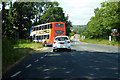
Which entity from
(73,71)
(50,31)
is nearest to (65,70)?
(73,71)

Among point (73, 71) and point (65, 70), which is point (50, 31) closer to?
point (65, 70)

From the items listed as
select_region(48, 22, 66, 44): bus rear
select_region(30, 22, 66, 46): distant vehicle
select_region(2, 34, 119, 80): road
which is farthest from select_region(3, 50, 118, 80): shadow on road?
select_region(30, 22, 66, 46): distant vehicle

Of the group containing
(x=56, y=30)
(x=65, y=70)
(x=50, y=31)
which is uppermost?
(x=56, y=30)

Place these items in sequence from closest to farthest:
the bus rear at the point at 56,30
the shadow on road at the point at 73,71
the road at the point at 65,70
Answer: the shadow on road at the point at 73,71 < the road at the point at 65,70 < the bus rear at the point at 56,30

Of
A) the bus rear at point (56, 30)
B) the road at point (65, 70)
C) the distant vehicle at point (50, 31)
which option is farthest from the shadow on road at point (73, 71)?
the distant vehicle at point (50, 31)

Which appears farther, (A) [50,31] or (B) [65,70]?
(A) [50,31]

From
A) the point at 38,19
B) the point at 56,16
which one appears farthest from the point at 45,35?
the point at 56,16

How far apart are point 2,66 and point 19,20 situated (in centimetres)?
4527

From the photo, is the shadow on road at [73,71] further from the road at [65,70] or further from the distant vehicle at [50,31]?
the distant vehicle at [50,31]

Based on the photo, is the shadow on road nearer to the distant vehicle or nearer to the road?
the road

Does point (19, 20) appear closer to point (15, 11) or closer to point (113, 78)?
point (15, 11)

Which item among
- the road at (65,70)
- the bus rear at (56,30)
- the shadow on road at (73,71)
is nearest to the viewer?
the shadow on road at (73,71)

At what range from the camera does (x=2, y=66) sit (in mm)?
9688

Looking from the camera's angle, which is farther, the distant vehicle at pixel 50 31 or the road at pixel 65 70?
the distant vehicle at pixel 50 31
